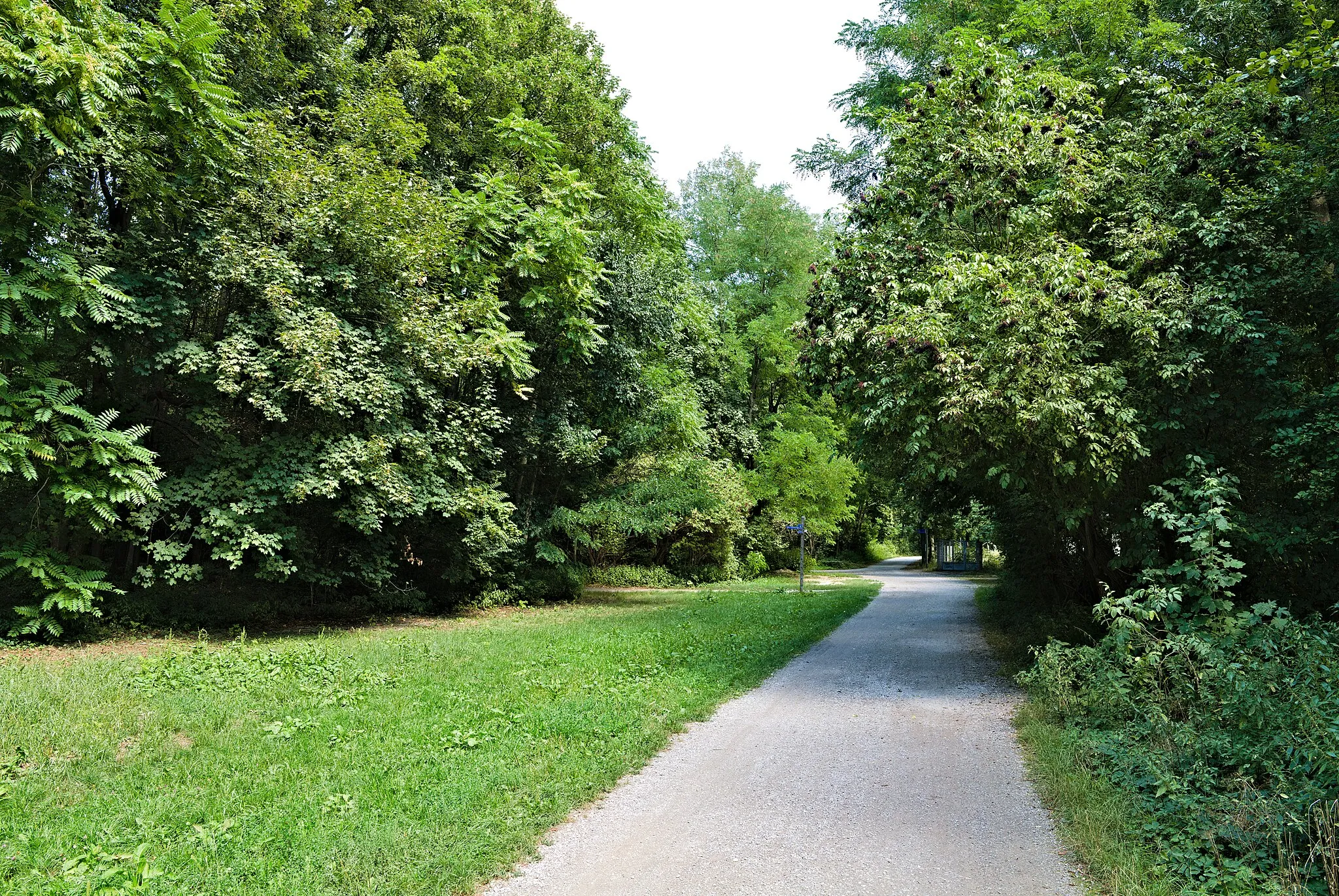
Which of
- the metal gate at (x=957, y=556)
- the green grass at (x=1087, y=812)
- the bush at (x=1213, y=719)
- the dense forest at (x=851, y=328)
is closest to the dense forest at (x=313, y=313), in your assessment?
the dense forest at (x=851, y=328)

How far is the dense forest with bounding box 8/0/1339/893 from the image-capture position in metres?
7.11

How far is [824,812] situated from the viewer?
16.9 feet

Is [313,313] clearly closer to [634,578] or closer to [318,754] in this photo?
[318,754]

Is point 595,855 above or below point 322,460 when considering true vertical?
below

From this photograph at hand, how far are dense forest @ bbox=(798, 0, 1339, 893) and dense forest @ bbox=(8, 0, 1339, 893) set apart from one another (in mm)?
55

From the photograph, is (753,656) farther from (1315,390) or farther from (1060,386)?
(1315,390)

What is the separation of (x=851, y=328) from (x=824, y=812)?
6.15 meters

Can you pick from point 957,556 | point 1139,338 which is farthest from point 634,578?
point 957,556

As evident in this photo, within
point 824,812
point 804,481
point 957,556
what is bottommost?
point 957,556

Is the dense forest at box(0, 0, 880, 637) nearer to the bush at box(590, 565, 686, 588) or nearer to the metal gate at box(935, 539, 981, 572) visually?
the bush at box(590, 565, 686, 588)

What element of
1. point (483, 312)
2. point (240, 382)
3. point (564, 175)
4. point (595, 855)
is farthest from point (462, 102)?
point (595, 855)

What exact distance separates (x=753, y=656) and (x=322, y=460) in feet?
24.4

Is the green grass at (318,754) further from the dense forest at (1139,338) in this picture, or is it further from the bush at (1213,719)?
the dense forest at (1139,338)

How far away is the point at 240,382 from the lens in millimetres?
11188
